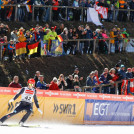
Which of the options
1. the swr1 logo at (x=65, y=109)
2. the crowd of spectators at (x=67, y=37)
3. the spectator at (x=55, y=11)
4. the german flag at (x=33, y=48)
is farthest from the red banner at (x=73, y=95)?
the spectator at (x=55, y=11)

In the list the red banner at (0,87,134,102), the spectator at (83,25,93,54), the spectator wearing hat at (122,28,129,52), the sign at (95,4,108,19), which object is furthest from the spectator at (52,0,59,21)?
the red banner at (0,87,134,102)

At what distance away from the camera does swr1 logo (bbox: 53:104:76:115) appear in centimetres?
2017

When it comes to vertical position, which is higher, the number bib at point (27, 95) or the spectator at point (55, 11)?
the spectator at point (55, 11)

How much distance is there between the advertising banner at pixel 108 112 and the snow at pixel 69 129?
2.20 ft

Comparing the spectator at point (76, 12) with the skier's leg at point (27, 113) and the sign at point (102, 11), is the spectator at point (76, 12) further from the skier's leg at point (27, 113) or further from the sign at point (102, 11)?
the skier's leg at point (27, 113)

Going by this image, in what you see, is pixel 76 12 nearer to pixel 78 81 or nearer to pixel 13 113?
pixel 78 81

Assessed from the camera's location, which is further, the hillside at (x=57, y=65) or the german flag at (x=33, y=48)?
the german flag at (x=33, y=48)

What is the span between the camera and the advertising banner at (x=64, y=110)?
1994 cm

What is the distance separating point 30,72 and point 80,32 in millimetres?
4131

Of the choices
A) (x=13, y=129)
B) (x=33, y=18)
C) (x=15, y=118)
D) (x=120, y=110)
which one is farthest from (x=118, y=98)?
(x=33, y=18)

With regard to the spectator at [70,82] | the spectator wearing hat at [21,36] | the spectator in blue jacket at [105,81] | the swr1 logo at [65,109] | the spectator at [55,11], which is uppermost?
the spectator at [55,11]

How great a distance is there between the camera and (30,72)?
25.7 metres

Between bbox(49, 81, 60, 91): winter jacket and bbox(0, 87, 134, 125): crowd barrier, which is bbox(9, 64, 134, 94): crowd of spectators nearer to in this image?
bbox(49, 81, 60, 91): winter jacket

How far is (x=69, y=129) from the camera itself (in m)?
18.5
